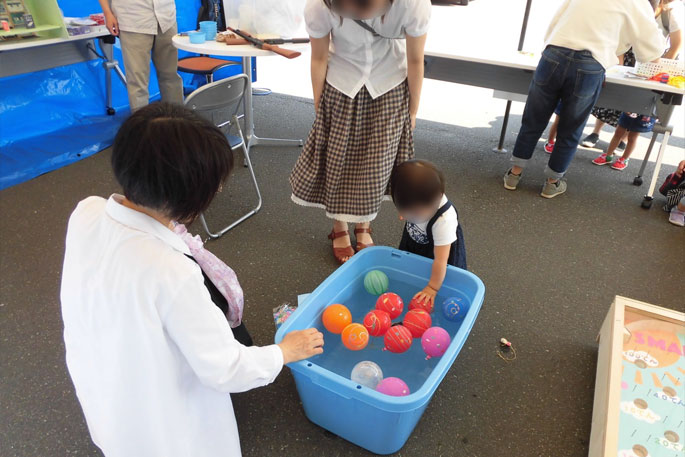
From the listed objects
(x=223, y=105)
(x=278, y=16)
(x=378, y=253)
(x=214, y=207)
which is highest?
(x=278, y=16)

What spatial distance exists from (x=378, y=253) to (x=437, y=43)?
2037mm

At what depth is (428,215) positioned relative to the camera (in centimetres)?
147

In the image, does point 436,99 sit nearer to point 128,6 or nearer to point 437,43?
point 437,43

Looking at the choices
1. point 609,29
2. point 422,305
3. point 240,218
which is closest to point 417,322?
point 422,305

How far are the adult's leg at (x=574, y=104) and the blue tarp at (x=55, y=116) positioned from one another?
9.31ft

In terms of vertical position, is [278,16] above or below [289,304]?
above

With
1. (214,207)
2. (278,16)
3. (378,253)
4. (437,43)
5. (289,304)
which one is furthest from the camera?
(437,43)

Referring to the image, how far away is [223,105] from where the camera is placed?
218cm

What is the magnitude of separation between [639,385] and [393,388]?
760 millimetres

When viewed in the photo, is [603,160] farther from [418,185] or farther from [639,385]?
[418,185]

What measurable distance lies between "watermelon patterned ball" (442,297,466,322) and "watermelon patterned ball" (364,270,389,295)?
0.74 ft

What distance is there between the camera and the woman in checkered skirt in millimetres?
1667

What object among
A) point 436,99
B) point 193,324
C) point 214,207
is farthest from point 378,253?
point 436,99

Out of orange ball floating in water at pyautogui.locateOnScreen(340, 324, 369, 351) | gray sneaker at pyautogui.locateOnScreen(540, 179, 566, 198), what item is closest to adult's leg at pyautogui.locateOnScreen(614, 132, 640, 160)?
gray sneaker at pyautogui.locateOnScreen(540, 179, 566, 198)
